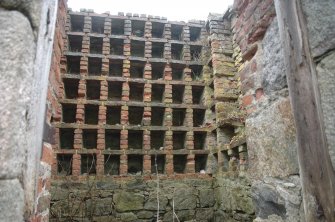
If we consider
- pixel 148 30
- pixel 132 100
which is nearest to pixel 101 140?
pixel 132 100

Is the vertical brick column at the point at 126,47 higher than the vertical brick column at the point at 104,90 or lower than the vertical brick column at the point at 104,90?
higher

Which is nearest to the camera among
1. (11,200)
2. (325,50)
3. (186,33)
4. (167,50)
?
(11,200)

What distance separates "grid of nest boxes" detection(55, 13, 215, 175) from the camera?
409 centimetres

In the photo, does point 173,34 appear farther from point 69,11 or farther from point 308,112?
point 308,112

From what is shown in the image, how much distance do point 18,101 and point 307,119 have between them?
101cm

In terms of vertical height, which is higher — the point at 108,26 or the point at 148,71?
the point at 108,26

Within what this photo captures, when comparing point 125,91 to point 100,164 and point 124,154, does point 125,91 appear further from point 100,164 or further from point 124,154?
point 100,164

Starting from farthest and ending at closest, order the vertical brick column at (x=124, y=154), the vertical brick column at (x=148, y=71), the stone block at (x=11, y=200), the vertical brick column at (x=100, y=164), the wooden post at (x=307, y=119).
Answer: the vertical brick column at (x=148, y=71) < the vertical brick column at (x=124, y=154) < the vertical brick column at (x=100, y=164) < the wooden post at (x=307, y=119) < the stone block at (x=11, y=200)

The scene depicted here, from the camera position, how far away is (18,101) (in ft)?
2.82

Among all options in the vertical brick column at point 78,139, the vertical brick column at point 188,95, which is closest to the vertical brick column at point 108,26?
the vertical brick column at point 188,95

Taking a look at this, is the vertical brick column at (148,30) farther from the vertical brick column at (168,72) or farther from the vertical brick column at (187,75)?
the vertical brick column at (187,75)

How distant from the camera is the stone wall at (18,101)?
0.82 m

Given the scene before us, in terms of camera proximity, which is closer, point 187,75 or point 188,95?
point 188,95

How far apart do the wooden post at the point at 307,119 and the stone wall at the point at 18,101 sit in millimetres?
973
